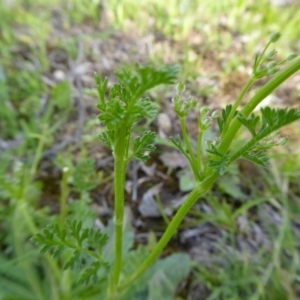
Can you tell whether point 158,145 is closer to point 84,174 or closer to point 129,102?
point 84,174

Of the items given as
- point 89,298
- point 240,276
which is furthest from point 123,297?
point 240,276

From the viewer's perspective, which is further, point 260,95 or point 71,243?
point 71,243

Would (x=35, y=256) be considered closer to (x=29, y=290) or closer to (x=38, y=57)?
(x=29, y=290)

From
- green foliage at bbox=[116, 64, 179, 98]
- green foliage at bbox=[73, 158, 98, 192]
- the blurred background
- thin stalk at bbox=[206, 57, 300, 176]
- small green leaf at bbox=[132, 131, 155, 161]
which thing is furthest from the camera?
the blurred background

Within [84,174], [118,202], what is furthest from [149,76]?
[84,174]

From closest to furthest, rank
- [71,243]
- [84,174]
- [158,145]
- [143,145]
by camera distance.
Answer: [143,145], [71,243], [84,174], [158,145]

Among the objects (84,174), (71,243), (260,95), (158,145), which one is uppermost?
(158,145)

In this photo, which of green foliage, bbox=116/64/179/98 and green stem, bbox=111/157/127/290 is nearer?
green foliage, bbox=116/64/179/98

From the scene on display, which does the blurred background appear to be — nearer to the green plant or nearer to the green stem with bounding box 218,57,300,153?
the green plant

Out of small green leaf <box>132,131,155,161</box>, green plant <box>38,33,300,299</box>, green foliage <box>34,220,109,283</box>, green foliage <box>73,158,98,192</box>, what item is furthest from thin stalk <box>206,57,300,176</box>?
green foliage <box>73,158,98,192</box>
